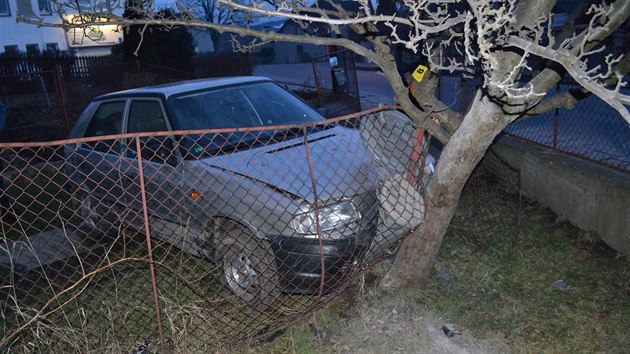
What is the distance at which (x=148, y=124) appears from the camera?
5227 mm

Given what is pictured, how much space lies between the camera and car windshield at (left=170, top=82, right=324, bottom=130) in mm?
4941

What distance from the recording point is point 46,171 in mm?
8773

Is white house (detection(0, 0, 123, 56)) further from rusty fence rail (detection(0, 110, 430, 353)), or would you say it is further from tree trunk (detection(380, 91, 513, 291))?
tree trunk (detection(380, 91, 513, 291))

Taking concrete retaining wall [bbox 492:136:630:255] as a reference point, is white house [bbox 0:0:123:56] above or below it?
below

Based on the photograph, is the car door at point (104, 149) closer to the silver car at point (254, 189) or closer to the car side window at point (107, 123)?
the car side window at point (107, 123)

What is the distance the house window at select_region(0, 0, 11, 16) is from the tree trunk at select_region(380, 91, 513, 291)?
3428 centimetres

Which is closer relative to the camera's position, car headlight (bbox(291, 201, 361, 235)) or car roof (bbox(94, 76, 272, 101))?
car headlight (bbox(291, 201, 361, 235))

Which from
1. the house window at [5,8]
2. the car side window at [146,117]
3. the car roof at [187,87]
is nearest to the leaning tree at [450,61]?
the car roof at [187,87]

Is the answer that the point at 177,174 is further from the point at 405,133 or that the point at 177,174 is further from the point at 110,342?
the point at 405,133

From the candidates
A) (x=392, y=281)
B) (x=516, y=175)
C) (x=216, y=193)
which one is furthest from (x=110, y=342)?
(x=516, y=175)

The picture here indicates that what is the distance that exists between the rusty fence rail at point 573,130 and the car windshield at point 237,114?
239 centimetres

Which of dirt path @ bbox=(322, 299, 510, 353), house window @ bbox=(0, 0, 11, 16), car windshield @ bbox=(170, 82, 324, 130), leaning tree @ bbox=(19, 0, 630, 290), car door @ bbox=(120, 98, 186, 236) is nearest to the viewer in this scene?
leaning tree @ bbox=(19, 0, 630, 290)

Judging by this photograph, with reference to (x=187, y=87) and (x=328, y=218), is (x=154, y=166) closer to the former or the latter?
(x=187, y=87)

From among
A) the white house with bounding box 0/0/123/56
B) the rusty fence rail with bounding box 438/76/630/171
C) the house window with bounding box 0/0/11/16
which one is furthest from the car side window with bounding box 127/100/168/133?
the house window with bounding box 0/0/11/16
